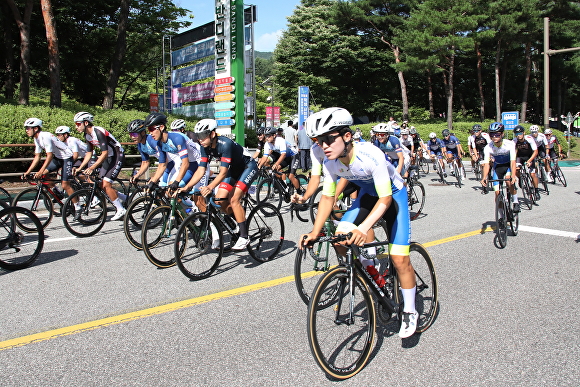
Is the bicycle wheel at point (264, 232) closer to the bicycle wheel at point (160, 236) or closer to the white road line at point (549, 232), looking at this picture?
the bicycle wheel at point (160, 236)

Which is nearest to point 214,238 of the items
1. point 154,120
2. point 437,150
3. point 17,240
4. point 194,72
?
point 154,120

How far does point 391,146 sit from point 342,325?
7.32m

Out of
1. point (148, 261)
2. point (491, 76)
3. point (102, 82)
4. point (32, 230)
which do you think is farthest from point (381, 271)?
point (491, 76)

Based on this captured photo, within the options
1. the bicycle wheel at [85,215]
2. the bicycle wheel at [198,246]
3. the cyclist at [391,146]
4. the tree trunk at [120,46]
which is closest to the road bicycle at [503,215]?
the cyclist at [391,146]

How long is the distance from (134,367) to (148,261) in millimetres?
3358

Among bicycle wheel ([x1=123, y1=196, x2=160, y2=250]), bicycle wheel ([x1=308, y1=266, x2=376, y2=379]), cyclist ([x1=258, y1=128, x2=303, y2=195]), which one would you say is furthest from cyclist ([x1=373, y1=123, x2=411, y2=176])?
bicycle wheel ([x1=308, y1=266, x2=376, y2=379])

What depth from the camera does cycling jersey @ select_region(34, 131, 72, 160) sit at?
9.44 metres

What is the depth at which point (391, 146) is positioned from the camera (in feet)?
34.3

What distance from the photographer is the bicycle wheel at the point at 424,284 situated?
14.3ft

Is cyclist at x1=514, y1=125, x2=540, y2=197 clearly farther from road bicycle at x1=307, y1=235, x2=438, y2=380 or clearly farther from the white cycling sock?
road bicycle at x1=307, y1=235, x2=438, y2=380

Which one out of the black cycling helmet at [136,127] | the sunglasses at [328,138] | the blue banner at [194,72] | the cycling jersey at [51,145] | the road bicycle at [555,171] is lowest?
the road bicycle at [555,171]

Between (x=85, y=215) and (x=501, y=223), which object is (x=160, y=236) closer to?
(x=85, y=215)

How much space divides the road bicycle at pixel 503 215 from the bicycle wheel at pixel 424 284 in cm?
356

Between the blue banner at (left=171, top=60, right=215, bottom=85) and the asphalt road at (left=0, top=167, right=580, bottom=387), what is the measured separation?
61.2ft
